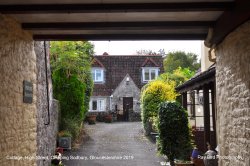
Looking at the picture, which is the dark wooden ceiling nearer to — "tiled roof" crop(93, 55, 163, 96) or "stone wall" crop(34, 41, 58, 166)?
"stone wall" crop(34, 41, 58, 166)

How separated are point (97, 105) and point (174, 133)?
24.6 meters

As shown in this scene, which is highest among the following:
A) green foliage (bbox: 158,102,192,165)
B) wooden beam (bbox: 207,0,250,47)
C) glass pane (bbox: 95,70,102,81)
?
glass pane (bbox: 95,70,102,81)

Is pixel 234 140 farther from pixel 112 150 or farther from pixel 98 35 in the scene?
pixel 112 150

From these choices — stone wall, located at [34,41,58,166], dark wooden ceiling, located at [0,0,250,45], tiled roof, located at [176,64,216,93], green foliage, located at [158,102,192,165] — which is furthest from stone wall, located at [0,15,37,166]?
green foliage, located at [158,102,192,165]

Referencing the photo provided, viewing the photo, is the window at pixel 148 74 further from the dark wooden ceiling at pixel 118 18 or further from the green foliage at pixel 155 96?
the dark wooden ceiling at pixel 118 18

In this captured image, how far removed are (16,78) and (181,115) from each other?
752cm

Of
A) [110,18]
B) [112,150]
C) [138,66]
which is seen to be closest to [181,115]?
[112,150]

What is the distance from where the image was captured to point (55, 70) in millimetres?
17953

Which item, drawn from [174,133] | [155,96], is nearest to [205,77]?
[174,133]

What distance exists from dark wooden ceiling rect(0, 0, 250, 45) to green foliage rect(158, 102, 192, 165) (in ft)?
19.0

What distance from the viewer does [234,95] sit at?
5.40 m

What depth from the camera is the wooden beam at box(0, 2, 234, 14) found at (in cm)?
500

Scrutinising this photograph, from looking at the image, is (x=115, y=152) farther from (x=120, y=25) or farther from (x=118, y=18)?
(x=118, y=18)

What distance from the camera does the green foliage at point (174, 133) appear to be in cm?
1207
